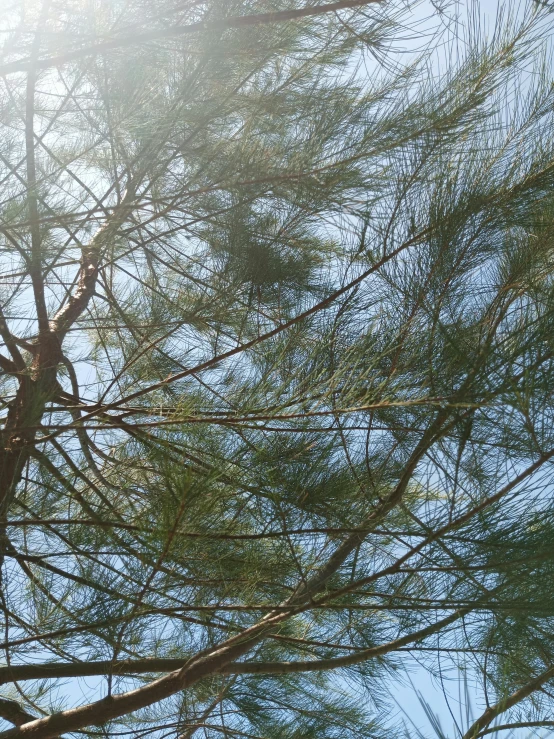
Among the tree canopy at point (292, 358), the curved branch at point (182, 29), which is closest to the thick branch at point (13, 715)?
the tree canopy at point (292, 358)

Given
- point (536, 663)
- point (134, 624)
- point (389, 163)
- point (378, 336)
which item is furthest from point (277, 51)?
point (536, 663)

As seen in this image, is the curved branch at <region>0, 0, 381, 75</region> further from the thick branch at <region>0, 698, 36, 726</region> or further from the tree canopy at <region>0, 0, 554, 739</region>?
the thick branch at <region>0, 698, 36, 726</region>

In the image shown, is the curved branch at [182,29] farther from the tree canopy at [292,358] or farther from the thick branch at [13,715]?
the thick branch at [13,715]

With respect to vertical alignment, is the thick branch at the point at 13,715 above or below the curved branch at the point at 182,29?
below

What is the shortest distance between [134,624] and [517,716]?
1026 millimetres

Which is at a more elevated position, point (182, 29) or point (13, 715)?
point (182, 29)

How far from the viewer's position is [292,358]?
199 cm

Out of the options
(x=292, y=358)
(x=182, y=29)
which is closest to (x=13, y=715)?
(x=292, y=358)

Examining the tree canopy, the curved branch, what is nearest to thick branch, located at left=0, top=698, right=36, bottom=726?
the tree canopy

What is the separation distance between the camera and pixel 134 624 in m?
1.84

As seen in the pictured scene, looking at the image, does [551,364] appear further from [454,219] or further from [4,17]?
[4,17]

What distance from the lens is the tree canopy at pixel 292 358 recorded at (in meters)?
1.46

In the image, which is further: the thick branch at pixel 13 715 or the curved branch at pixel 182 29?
the thick branch at pixel 13 715

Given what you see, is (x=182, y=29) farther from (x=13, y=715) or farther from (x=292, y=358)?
(x=13, y=715)
